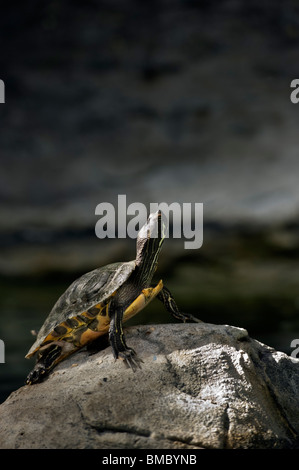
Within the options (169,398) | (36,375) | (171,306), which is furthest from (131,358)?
(36,375)

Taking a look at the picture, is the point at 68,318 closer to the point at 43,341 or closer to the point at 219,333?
the point at 43,341

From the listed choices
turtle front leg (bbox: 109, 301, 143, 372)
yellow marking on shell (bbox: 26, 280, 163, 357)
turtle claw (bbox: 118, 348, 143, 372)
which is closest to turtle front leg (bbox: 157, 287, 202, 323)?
yellow marking on shell (bbox: 26, 280, 163, 357)

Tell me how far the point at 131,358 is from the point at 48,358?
970mm

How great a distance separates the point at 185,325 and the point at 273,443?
1.29m

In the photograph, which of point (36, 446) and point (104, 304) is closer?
point (36, 446)

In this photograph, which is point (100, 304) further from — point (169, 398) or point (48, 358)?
point (169, 398)

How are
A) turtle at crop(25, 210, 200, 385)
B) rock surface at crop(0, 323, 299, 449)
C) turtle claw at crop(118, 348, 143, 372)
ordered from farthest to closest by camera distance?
turtle at crop(25, 210, 200, 385) < turtle claw at crop(118, 348, 143, 372) < rock surface at crop(0, 323, 299, 449)

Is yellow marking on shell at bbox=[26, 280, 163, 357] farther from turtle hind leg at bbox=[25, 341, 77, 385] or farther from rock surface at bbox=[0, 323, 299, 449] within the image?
rock surface at bbox=[0, 323, 299, 449]

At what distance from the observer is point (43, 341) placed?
409 centimetres

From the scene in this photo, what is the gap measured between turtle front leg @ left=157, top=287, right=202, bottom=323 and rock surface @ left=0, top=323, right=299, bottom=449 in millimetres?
430

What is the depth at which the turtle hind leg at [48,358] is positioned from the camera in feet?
13.0

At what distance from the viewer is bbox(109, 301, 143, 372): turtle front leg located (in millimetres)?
3613

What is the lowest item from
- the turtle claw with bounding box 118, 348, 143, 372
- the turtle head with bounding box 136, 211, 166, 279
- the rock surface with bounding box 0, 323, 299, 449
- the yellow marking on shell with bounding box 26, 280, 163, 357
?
the rock surface with bounding box 0, 323, 299, 449
